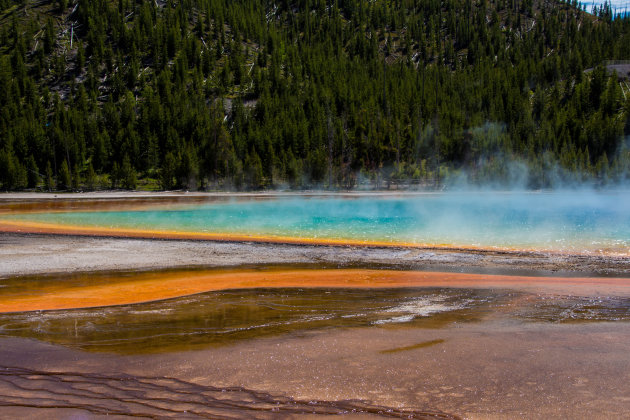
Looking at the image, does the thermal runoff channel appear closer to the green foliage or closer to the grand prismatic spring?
the grand prismatic spring

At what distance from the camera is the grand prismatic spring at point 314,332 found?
18.1ft

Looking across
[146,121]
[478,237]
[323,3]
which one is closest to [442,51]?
[323,3]

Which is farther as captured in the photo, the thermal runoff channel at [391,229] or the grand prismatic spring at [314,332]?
the thermal runoff channel at [391,229]

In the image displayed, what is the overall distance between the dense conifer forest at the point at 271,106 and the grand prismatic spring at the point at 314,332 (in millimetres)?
57501

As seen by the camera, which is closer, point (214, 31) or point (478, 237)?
point (478, 237)

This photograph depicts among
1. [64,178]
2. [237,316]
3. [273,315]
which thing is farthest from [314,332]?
[64,178]

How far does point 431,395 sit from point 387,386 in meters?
0.51

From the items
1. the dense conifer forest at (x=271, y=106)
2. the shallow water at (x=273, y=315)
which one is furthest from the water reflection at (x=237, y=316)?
the dense conifer forest at (x=271, y=106)

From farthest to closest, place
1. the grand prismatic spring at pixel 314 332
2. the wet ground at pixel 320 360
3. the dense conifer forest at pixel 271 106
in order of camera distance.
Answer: the dense conifer forest at pixel 271 106 < the grand prismatic spring at pixel 314 332 < the wet ground at pixel 320 360

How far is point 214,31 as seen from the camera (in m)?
128

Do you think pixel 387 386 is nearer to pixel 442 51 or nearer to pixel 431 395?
pixel 431 395

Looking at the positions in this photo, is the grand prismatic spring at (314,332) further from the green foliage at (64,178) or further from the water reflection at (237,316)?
the green foliage at (64,178)

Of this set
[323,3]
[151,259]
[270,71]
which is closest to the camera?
[151,259]

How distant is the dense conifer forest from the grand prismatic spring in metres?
57.5
